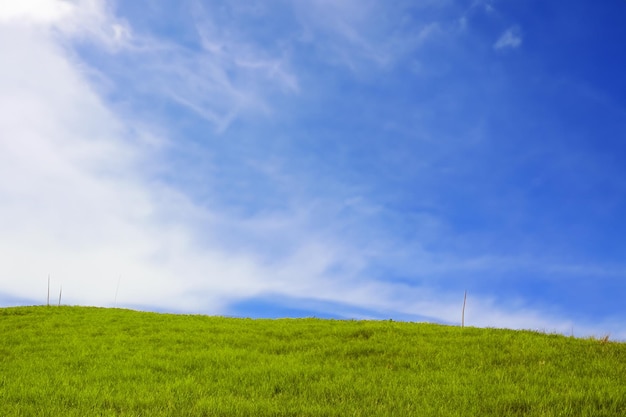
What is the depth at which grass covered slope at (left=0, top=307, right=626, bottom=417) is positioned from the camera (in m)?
10.9

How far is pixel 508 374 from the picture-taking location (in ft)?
46.0

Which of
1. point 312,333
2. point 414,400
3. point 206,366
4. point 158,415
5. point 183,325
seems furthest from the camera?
point 183,325

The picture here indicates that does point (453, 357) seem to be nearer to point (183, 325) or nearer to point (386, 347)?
point (386, 347)

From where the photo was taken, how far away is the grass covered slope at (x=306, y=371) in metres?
10.9

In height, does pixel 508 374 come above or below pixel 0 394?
above

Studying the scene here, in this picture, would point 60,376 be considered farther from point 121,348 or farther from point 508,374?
point 508,374

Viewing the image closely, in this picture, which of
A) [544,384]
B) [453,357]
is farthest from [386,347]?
[544,384]

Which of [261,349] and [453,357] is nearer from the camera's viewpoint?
[453,357]

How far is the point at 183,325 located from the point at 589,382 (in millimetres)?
17562

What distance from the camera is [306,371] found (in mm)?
14539

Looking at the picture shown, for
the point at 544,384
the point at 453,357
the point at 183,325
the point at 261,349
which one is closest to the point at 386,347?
the point at 453,357

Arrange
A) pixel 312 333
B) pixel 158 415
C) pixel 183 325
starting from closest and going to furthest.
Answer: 1. pixel 158 415
2. pixel 312 333
3. pixel 183 325

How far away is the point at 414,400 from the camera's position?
441 inches

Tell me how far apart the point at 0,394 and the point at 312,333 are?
39.0ft
